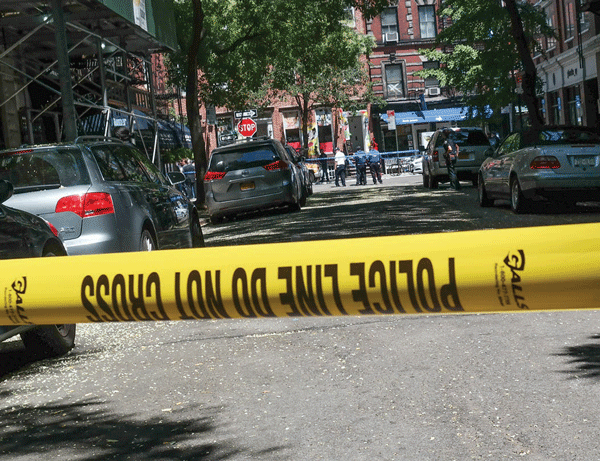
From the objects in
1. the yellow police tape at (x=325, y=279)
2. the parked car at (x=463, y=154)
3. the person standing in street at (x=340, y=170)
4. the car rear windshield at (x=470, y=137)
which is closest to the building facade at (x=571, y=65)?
the car rear windshield at (x=470, y=137)

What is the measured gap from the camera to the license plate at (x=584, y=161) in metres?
16.1

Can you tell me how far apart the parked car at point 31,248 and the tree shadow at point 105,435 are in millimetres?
807

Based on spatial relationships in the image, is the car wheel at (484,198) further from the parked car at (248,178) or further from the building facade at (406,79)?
the building facade at (406,79)

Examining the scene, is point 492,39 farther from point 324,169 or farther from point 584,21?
point 324,169

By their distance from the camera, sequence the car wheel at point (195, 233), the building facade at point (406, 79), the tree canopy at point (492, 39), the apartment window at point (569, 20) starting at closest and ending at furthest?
the car wheel at point (195, 233)
the tree canopy at point (492, 39)
the apartment window at point (569, 20)
the building facade at point (406, 79)

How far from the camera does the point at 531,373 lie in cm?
554

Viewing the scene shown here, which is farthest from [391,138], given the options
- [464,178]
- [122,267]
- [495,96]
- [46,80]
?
[122,267]

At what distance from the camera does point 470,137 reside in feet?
92.1

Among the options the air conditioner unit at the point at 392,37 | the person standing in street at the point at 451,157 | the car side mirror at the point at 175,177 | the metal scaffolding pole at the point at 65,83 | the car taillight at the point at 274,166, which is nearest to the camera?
the car side mirror at the point at 175,177

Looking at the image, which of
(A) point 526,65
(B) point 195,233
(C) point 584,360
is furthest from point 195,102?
(C) point 584,360

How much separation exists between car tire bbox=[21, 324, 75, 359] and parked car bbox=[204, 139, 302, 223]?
13.8 meters

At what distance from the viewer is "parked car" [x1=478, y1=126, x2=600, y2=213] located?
16000 millimetres

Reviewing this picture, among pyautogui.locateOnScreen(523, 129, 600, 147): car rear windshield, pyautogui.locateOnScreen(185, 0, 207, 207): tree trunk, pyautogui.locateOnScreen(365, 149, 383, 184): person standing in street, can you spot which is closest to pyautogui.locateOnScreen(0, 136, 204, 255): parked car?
pyautogui.locateOnScreen(523, 129, 600, 147): car rear windshield

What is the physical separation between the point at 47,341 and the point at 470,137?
2243cm
